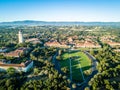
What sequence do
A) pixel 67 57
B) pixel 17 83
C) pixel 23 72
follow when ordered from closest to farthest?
pixel 17 83, pixel 23 72, pixel 67 57

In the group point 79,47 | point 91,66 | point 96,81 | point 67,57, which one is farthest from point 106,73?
point 79,47

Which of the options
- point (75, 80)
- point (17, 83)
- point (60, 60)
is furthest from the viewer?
point (60, 60)

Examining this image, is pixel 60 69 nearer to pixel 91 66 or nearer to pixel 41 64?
pixel 41 64

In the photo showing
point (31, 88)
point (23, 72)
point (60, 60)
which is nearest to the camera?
point (31, 88)

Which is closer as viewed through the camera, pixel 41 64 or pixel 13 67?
pixel 13 67

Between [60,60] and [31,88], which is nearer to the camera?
[31,88]

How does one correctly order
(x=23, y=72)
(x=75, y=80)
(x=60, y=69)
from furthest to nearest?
1. (x=60, y=69)
2. (x=23, y=72)
3. (x=75, y=80)

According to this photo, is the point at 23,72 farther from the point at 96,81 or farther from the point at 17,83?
the point at 96,81

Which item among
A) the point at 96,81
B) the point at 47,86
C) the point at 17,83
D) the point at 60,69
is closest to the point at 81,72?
the point at 60,69
